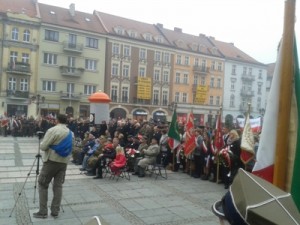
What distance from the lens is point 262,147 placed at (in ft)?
11.1

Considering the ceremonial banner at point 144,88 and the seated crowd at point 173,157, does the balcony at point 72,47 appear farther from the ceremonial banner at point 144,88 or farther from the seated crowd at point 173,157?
the seated crowd at point 173,157

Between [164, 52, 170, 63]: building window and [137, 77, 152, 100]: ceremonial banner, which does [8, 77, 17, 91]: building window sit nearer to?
[137, 77, 152, 100]: ceremonial banner

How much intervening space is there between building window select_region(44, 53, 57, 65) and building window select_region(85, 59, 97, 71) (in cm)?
424

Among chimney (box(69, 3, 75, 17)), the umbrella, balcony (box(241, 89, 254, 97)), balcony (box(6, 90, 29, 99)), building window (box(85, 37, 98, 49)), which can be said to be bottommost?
the umbrella

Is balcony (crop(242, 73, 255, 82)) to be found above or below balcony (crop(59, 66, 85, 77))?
above

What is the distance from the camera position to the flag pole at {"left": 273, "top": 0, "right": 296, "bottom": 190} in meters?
2.98

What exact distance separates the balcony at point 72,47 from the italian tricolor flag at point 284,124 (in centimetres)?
4262

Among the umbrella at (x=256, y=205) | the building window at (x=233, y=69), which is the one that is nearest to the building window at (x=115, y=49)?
the building window at (x=233, y=69)

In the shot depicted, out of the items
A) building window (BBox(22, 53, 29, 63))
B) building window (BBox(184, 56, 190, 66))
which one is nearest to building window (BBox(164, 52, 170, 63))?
building window (BBox(184, 56, 190, 66))

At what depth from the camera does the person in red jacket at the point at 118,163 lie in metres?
11.3

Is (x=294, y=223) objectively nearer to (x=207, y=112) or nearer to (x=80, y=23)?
(x=80, y=23)

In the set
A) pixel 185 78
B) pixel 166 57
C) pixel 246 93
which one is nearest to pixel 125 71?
pixel 166 57

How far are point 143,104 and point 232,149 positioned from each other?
3979 cm

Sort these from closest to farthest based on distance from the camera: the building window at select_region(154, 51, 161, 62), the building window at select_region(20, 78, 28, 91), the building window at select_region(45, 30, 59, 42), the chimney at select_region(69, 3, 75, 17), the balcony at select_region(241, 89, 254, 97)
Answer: the building window at select_region(20, 78, 28, 91) → the building window at select_region(45, 30, 59, 42) → the chimney at select_region(69, 3, 75, 17) → the building window at select_region(154, 51, 161, 62) → the balcony at select_region(241, 89, 254, 97)
